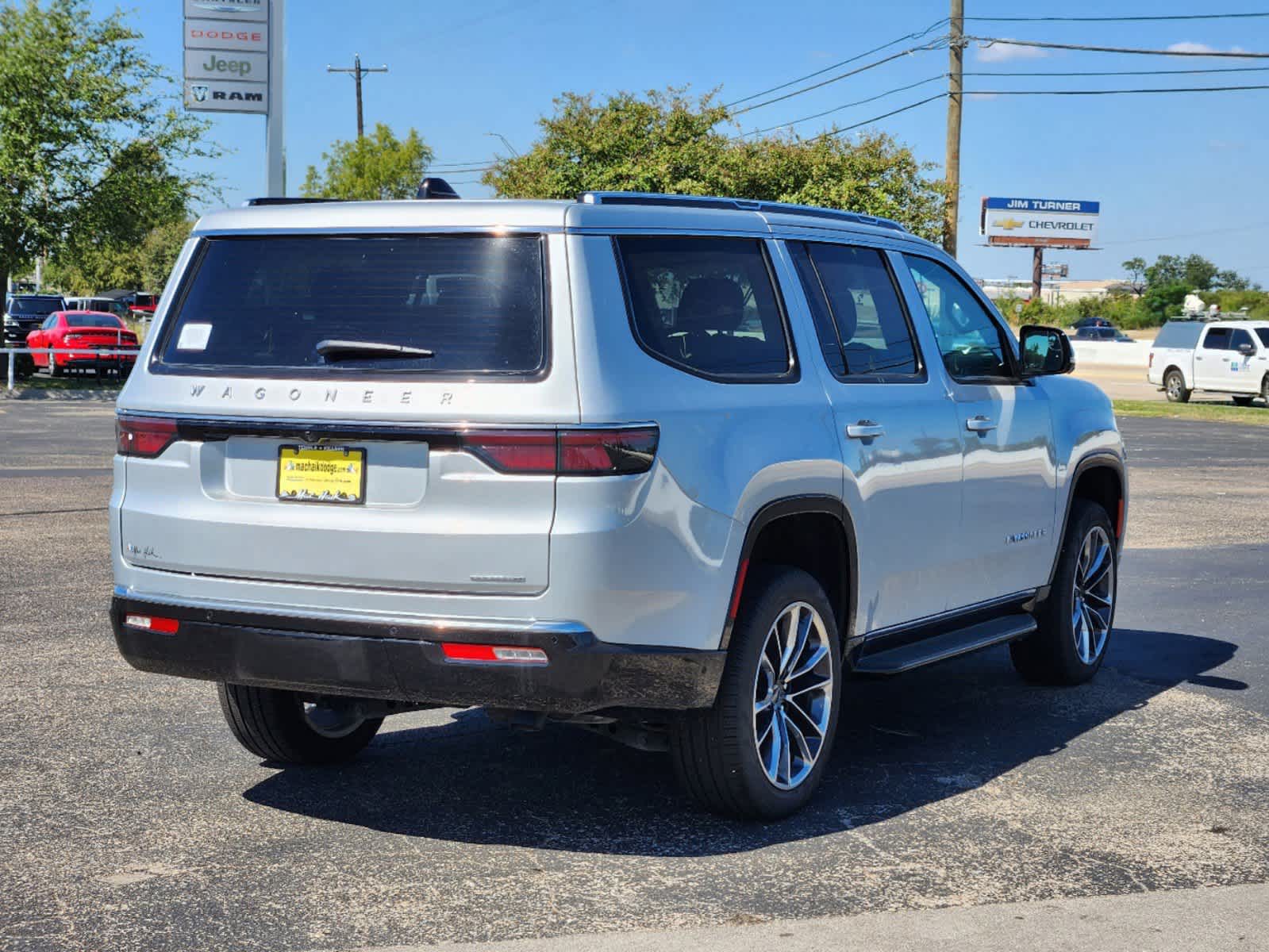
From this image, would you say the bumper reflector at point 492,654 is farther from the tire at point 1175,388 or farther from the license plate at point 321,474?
the tire at point 1175,388

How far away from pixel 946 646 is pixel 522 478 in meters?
2.31

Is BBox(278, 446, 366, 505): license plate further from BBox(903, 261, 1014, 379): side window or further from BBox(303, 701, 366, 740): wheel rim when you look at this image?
BBox(903, 261, 1014, 379): side window

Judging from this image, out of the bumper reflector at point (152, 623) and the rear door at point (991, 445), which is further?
the rear door at point (991, 445)

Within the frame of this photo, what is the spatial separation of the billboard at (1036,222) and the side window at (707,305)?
Answer: 105 metres

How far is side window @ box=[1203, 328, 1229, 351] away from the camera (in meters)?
35.2

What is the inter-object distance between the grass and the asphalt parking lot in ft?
80.2

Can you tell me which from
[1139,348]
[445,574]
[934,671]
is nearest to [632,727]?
[445,574]

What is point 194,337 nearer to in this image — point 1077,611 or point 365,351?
point 365,351

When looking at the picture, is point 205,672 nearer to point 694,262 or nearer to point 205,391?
point 205,391

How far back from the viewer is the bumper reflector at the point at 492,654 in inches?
173

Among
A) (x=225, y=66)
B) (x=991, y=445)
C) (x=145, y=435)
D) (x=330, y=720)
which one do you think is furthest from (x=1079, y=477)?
(x=225, y=66)

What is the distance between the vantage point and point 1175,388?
36875 millimetres

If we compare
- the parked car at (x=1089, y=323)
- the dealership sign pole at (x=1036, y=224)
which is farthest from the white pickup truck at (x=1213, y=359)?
the dealership sign pole at (x=1036, y=224)

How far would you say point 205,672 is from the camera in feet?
15.7
